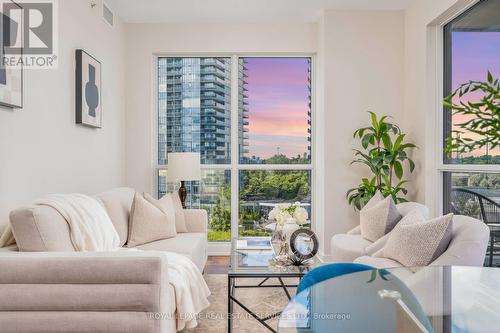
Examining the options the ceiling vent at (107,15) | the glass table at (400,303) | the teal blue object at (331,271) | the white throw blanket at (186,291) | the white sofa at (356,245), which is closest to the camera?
the glass table at (400,303)

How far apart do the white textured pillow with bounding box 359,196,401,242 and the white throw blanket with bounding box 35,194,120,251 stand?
2041 mm

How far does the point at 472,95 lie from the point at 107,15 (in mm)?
3730

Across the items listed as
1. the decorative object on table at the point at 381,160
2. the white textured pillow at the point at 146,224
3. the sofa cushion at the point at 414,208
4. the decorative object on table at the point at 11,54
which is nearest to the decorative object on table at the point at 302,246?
the sofa cushion at the point at 414,208

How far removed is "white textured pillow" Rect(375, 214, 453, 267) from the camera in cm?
239

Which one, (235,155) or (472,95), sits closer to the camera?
(472,95)

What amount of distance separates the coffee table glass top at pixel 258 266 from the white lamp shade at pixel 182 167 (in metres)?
1.56

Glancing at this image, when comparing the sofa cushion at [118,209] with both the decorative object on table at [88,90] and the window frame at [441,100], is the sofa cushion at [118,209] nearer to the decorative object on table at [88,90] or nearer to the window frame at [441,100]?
the decorative object on table at [88,90]

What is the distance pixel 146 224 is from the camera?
3297mm

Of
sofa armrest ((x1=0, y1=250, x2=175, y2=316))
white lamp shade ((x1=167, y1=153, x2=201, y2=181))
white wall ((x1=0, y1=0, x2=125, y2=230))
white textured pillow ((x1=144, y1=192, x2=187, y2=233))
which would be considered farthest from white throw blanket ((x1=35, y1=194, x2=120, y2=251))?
white lamp shade ((x1=167, y1=153, x2=201, y2=181))

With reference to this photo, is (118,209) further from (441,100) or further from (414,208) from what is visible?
(441,100)

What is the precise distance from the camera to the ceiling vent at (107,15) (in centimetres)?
407

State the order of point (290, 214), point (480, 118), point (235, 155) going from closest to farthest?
point (480, 118)
point (290, 214)
point (235, 155)

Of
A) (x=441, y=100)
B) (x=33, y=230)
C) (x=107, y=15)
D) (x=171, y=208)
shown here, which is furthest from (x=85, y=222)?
(x=441, y=100)

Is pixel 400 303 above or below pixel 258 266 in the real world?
above
